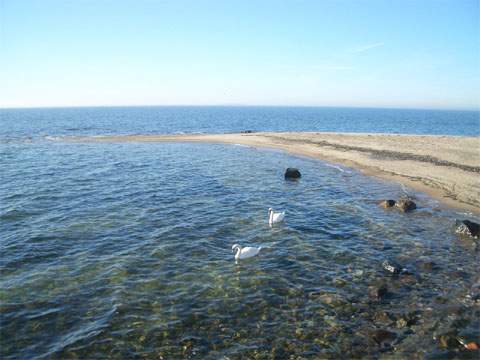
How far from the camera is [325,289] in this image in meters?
14.0

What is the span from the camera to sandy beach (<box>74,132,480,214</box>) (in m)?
28.2

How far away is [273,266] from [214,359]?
6436mm

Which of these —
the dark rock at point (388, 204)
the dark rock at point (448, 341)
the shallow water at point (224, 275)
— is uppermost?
the dark rock at point (388, 204)

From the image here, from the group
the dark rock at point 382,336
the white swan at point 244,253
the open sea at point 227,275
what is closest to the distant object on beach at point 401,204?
the open sea at point 227,275

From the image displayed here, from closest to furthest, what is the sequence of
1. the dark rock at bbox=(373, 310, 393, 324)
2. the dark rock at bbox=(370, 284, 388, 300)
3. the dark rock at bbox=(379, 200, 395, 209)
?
the dark rock at bbox=(373, 310, 393, 324), the dark rock at bbox=(370, 284, 388, 300), the dark rock at bbox=(379, 200, 395, 209)

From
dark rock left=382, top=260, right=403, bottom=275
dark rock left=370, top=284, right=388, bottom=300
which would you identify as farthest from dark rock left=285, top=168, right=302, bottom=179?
dark rock left=370, top=284, right=388, bottom=300

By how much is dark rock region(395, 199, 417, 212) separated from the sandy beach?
342 cm

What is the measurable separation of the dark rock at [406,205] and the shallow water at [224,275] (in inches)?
36.4

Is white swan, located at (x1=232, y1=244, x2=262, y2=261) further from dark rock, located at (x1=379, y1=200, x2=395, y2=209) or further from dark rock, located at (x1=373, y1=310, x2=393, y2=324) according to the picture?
dark rock, located at (x1=379, y1=200, x2=395, y2=209)

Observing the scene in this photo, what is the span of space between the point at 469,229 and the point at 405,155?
77.2 feet

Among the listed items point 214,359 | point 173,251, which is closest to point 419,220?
point 173,251

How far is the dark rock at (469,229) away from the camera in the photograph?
19172 mm

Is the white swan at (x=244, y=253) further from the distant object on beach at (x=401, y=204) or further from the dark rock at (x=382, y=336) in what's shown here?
the distant object on beach at (x=401, y=204)

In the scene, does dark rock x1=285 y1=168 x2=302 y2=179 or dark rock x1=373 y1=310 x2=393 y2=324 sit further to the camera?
dark rock x1=285 y1=168 x2=302 y2=179
